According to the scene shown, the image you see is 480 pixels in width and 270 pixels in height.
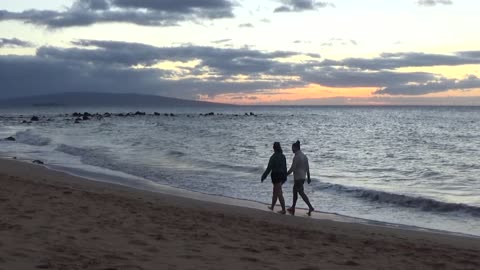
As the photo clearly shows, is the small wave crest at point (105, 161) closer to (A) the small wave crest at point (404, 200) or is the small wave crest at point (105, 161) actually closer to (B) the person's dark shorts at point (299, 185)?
(A) the small wave crest at point (404, 200)

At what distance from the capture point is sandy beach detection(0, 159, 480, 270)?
6359 mm

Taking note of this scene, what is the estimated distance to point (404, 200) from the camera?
15.5m

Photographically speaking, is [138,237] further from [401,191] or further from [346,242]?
[401,191]

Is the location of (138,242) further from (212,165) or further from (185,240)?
(212,165)

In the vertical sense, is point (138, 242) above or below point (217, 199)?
above

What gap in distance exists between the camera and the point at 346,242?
8.79 metres

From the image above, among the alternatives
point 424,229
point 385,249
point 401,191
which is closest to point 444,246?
point 385,249

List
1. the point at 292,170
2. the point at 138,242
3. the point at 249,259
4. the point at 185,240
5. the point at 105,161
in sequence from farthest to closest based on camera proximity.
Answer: the point at 105,161, the point at 292,170, the point at 185,240, the point at 138,242, the point at 249,259

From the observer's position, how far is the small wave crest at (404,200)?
14.2 m

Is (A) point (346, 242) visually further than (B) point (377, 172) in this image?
No

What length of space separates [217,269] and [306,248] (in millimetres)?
2130

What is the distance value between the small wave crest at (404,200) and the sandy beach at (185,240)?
12.2ft

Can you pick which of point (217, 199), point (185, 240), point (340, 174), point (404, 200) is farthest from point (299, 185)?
point (340, 174)

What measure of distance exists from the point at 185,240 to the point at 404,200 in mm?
9610
